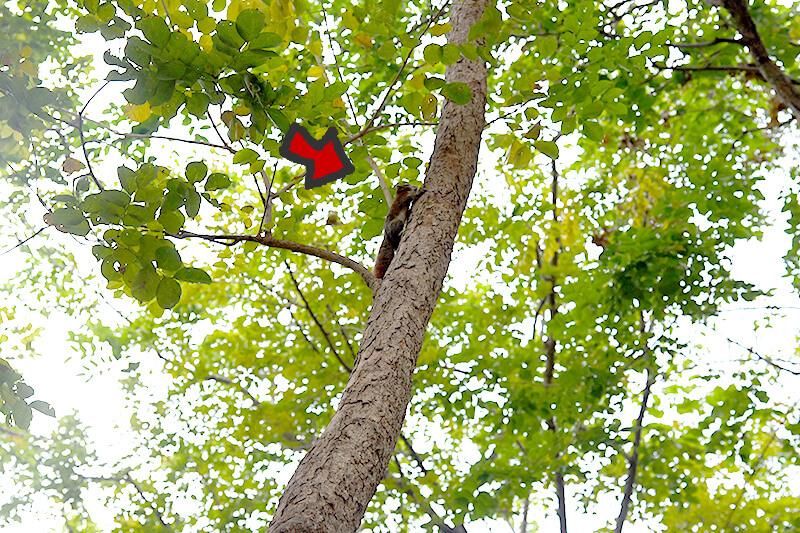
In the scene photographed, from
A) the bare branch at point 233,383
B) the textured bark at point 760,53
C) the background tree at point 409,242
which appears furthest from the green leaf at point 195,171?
the bare branch at point 233,383

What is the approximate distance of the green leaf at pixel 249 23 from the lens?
1435mm

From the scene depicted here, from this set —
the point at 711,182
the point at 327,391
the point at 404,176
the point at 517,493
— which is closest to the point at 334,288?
the point at 327,391

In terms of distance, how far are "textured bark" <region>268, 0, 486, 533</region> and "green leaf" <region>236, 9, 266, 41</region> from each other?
2.15 ft

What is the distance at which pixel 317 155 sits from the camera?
1.72 m

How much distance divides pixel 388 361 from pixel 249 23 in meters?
0.87

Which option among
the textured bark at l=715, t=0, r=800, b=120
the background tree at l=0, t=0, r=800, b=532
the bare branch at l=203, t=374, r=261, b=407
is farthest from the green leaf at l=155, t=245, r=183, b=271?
the bare branch at l=203, t=374, r=261, b=407

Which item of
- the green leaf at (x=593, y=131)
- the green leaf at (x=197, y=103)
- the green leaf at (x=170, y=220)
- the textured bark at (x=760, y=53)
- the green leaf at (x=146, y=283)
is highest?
the textured bark at (x=760, y=53)

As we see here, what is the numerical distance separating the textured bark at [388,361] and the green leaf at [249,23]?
654 millimetres

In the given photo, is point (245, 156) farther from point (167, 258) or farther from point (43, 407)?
point (43, 407)

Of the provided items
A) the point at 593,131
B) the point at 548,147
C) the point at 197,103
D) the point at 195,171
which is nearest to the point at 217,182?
the point at 195,171

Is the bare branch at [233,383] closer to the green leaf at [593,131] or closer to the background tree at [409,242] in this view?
the background tree at [409,242]

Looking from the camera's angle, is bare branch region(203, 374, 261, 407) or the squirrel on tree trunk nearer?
the squirrel on tree trunk

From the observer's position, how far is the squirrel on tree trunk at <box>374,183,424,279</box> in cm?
180

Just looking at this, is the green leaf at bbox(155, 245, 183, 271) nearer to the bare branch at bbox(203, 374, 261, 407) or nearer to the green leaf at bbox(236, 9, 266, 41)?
the green leaf at bbox(236, 9, 266, 41)
